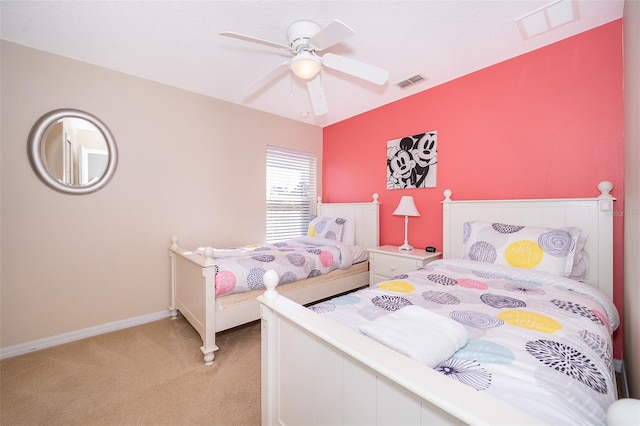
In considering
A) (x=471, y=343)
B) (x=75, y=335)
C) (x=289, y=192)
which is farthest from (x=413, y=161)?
(x=75, y=335)

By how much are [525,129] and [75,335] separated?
4.29 meters

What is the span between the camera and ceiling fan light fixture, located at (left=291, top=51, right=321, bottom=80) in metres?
1.72

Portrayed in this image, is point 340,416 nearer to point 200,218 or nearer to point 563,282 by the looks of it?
point 563,282

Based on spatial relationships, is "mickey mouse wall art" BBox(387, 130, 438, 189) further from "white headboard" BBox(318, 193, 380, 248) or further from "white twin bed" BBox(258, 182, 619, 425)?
"white twin bed" BBox(258, 182, 619, 425)

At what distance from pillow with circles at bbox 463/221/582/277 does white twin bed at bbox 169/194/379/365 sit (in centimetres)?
131

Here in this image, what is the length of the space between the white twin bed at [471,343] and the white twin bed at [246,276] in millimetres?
962

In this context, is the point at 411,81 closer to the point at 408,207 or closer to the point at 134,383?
the point at 408,207

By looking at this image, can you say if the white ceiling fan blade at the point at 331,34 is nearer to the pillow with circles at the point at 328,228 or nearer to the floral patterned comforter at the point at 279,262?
the floral patterned comforter at the point at 279,262

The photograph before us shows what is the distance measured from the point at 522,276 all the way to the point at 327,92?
2500 millimetres

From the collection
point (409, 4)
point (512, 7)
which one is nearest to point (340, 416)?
point (409, 4)

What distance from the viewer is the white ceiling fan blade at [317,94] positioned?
78.4 inches

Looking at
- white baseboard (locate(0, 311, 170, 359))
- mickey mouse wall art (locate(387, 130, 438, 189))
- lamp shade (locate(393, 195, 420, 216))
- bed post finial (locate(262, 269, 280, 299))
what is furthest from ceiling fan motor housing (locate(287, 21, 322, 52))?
white baseboard (locate(0, 311, 170, 359))

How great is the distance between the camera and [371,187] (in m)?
3.50

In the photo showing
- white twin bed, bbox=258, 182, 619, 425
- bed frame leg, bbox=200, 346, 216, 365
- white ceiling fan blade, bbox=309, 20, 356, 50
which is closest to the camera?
white twin bed, bbox=258, 182, 619, 425
